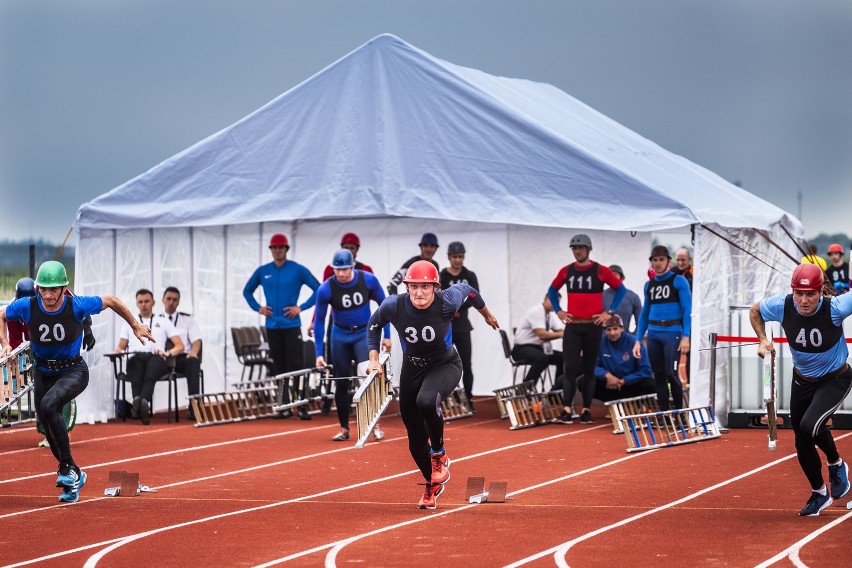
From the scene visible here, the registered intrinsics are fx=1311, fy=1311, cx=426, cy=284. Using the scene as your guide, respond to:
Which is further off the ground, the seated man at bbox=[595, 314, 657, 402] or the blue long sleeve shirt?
the blue long sleeve shirt

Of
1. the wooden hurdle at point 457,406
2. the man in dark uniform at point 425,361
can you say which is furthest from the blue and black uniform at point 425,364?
the wooden hurdle at point 457,406

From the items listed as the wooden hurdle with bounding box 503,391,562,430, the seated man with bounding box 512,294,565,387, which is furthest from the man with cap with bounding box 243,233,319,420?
the wooden hurdle with bounding box 503,391,562,430

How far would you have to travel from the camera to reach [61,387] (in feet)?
33.3

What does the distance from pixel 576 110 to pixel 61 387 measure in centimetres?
1068

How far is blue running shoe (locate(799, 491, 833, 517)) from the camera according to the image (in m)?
8.63

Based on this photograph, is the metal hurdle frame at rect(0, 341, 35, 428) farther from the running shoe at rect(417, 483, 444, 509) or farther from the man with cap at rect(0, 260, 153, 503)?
the running shoe at rect(417, 483, 444, 509)

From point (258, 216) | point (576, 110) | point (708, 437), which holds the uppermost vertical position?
point (576, 110)

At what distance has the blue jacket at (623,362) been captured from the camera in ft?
51.6

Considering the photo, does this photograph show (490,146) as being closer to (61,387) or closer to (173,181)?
(173,181)

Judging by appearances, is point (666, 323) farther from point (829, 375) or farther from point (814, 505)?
point (814, 505)

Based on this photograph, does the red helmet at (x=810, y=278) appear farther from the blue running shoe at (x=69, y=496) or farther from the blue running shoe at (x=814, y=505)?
the blue running shoe at (x=69, y=496)

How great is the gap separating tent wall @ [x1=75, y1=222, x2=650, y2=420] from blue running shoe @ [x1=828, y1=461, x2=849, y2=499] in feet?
32.9

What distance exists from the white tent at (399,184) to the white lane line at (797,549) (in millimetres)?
5881

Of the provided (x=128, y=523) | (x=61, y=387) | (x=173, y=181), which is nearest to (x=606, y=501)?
(x=128, y=523)
